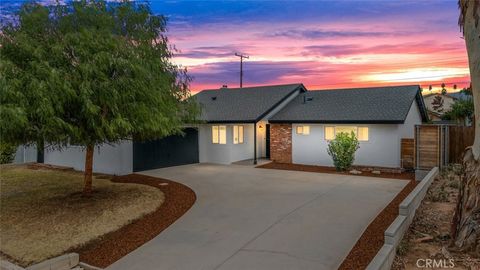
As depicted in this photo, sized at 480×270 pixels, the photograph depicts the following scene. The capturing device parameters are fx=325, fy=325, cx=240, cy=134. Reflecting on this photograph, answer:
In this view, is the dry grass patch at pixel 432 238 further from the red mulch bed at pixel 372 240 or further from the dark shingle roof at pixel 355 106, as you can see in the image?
the dark shingle roof at pixel 355 106

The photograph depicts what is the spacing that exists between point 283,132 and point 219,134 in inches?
141

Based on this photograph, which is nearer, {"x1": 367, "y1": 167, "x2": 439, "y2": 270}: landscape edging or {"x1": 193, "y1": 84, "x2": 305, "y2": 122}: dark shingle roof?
{"x1": 367, "y1": 167, "x2": 439, "y2": 270}: landscape edging

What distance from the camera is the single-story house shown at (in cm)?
1528

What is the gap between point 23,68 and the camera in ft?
24.4

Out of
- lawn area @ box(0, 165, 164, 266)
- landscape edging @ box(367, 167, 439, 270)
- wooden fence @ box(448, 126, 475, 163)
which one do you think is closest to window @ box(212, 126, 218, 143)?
lawn area @ box(0, 165, 164, 266)

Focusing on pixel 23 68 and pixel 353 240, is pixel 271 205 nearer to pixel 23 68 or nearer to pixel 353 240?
pixel 353 240

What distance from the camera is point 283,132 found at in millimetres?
18094

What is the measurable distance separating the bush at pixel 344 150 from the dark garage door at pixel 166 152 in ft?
24.9

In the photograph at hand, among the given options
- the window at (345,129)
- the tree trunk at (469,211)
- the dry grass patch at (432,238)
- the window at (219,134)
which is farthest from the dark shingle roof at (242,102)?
the tree trunk at (469,211)

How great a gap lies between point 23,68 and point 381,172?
46.3 feet

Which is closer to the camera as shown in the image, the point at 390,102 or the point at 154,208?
the point at 154,208

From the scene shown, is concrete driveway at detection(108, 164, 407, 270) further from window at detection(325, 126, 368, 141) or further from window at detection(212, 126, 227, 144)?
window at detection(212, 126, 227, 144)

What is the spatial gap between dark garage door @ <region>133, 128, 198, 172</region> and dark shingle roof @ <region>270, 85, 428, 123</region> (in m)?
4.72

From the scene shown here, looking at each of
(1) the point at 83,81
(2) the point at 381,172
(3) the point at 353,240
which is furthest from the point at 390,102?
(1) the point at 83,81
